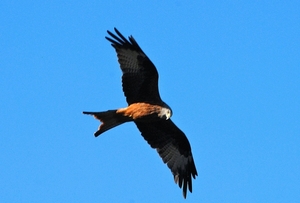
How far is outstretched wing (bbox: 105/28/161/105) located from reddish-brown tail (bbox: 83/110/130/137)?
430 mm

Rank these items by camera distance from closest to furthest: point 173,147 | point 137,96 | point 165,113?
point 165,113
point 137,96
point 173,147

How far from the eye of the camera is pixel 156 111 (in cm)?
1355

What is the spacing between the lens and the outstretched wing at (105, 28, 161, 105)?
1380 cm

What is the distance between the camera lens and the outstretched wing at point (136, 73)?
13.8 meters

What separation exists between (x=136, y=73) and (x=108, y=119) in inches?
42.3

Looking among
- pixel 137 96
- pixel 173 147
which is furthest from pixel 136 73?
pixel 173 147

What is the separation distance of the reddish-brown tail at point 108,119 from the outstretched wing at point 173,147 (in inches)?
41.9

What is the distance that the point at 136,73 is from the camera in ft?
45.5

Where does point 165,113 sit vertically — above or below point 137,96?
below

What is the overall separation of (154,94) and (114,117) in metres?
0.93

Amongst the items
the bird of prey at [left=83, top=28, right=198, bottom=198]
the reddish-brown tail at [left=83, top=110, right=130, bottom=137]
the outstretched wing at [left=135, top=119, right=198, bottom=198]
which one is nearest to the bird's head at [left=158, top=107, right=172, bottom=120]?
the bird of prey at [left=83, top=28, right=198, bottom=198]

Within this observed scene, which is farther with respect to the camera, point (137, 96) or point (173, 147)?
point (173, 147)

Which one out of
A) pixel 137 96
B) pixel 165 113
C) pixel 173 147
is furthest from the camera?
pixel 173 147

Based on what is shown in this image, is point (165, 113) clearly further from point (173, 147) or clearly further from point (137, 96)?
point (173, 147)
